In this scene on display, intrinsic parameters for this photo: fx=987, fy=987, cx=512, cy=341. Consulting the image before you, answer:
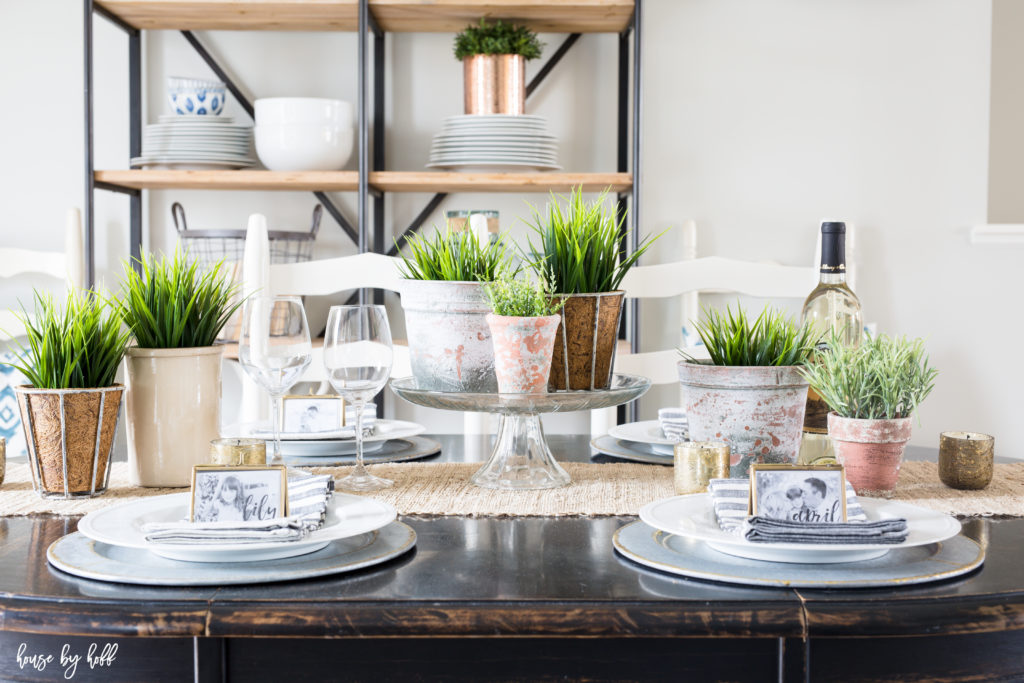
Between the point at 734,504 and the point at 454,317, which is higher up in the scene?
the point at 454,317

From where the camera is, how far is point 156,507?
80 cm

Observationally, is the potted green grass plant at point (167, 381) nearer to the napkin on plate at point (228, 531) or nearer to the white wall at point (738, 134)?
the napkin on plate at point (228, 531)

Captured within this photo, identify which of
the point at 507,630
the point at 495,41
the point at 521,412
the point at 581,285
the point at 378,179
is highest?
the point at 495,41

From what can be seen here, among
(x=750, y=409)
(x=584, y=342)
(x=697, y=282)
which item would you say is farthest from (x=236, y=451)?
(x=697, y=282)

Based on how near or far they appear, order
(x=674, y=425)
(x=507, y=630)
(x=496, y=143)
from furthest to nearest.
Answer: (x=496, y=143)
(x=674, y=425)
(x=507, y=630)

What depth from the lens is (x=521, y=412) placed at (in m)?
0.94

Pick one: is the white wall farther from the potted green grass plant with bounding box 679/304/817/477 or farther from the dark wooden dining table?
the dark wooden dining table

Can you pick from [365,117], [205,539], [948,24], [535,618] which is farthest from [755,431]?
[948,24]

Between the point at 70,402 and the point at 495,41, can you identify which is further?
the point at 495,41

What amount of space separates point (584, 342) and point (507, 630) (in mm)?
441

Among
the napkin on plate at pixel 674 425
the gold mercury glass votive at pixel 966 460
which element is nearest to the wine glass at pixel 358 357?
the napkin on plate at pixel 674 425

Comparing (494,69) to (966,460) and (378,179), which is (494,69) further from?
(966,460)

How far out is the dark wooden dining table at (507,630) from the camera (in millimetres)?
622

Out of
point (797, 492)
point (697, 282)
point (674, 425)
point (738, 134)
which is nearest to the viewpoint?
point (797, 492)
